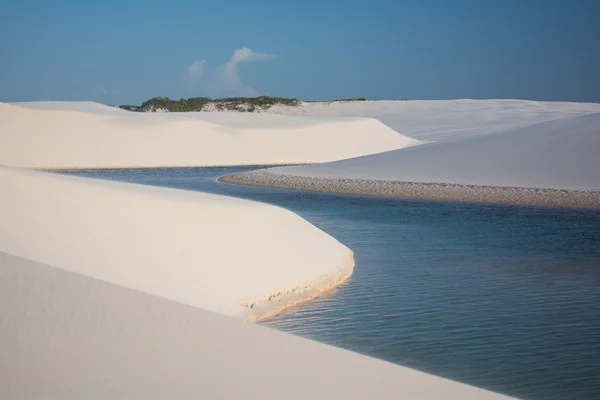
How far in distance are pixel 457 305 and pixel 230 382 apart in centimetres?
437

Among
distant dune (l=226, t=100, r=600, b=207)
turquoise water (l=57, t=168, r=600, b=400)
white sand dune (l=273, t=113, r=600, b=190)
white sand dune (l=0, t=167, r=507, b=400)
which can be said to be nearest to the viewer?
white sand dune (l=0, t=167, r=507, b=400)

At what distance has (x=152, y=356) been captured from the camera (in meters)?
4.86

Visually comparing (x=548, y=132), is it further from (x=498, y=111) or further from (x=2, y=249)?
(x=498, y=111)

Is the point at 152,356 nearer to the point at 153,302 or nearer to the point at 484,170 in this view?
the point at 153,302

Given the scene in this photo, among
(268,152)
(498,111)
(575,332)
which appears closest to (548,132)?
(268,152)

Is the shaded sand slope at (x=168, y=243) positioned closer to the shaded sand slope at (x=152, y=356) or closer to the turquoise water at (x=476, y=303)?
the turquoise water at (x=476, y=303)

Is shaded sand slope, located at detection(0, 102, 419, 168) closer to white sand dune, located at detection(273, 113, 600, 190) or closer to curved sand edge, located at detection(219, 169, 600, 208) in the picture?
white sand dune, located at detection(273, 113, 600, 190)

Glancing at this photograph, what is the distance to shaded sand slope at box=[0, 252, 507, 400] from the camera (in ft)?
14.4

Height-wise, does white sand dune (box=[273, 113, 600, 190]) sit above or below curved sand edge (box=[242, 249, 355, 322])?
above

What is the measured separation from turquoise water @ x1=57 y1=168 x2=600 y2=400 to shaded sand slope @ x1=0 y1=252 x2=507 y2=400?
146 centimetres

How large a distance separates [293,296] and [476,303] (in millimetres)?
1835

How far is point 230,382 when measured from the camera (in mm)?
4531

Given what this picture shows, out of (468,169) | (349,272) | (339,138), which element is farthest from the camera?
(339,138)

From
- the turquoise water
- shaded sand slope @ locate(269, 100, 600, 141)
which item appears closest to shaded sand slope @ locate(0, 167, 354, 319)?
the turquoise water
